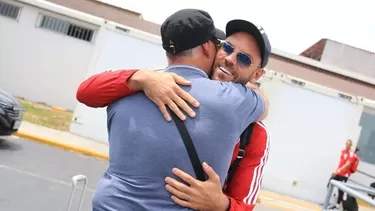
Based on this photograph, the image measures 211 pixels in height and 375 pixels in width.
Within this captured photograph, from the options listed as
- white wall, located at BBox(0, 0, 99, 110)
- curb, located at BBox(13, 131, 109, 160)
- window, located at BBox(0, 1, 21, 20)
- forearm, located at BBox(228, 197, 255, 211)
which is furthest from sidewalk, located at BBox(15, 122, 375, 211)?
forearm, located at BBox(228, 197, 255, 211)

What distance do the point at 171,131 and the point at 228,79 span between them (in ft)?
1.22

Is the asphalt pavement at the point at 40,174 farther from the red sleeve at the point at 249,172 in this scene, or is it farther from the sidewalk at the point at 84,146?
the red sleeve at the point at 249,172

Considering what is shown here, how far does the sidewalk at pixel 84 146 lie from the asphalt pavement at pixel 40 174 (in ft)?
1.08

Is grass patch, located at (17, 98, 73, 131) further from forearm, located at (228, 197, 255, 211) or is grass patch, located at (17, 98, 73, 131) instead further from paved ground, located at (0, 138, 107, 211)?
forearm, located at (228, 197, 255, 211)

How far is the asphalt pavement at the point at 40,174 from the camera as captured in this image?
6.22 m

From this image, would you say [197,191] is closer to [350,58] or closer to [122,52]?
[122,52]

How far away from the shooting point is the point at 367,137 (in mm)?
13172

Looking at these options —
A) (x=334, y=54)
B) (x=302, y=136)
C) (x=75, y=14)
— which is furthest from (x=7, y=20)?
(x=334, y=54)

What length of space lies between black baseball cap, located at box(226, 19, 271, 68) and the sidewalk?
9111mm

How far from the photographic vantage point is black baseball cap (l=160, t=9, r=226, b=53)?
166 centimetres

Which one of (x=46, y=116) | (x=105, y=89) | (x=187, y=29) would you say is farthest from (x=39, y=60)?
(x=187, y=29)

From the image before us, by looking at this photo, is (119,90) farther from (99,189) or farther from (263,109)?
(263,109)

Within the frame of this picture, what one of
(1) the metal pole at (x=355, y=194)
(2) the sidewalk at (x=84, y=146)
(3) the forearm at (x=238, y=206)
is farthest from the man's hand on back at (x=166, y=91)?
(2) the sidewalk at (x=84, y=146)

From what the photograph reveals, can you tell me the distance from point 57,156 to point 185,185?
8.88 metres
